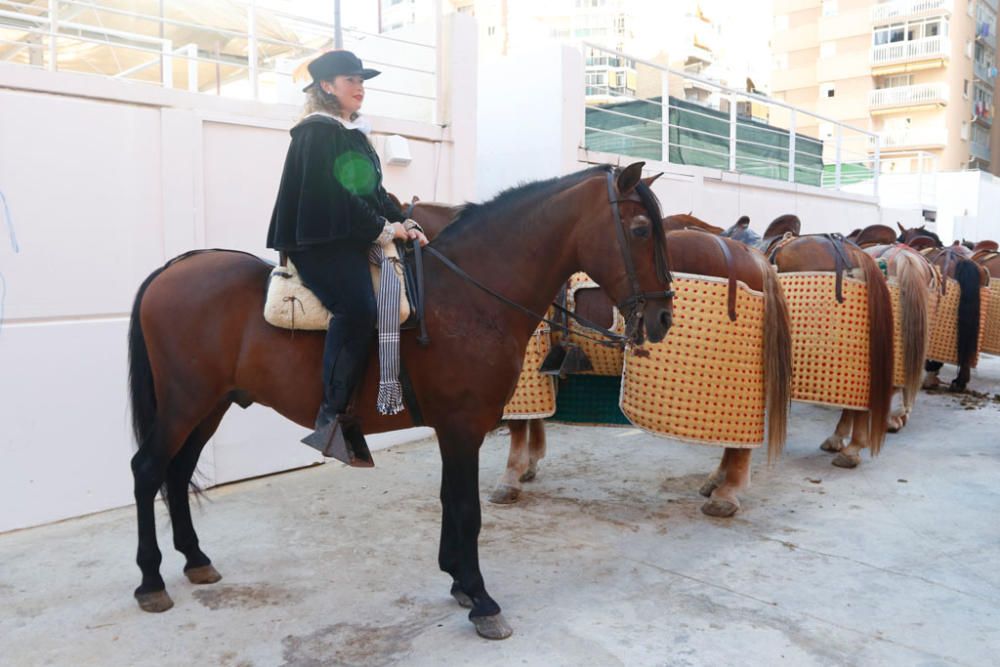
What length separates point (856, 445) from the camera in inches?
217

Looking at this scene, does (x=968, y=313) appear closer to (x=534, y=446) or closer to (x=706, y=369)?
(x=706, y=369)

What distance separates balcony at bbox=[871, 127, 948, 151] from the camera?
123 ft

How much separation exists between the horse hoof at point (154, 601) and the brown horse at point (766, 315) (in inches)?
80.0

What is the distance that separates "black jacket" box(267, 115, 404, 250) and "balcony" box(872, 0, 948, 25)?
44.5 metres

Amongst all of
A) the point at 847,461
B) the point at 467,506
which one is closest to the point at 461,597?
the point at 467,506

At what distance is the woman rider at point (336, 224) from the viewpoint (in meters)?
2.87

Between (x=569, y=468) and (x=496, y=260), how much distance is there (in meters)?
2.79

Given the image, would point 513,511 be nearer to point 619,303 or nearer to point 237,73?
point 619,303

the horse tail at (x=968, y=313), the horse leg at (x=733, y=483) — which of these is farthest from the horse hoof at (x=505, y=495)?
the horse tail at (x=968, y=313)

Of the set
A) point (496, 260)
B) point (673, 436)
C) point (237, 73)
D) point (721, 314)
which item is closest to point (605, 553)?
point (673, 436)

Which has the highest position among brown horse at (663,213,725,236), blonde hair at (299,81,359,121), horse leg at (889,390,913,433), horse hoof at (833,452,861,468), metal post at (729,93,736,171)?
metal post at (729,93,736,171)

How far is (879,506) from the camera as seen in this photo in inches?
181

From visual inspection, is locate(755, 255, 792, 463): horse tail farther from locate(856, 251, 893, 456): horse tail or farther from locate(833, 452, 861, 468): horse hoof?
locate(833, 452, 861, 468): horse hoof

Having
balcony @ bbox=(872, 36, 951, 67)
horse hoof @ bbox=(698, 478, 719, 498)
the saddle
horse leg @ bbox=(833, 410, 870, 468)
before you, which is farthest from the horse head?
balcony @ bbox=(872, 36, 951, 67)
